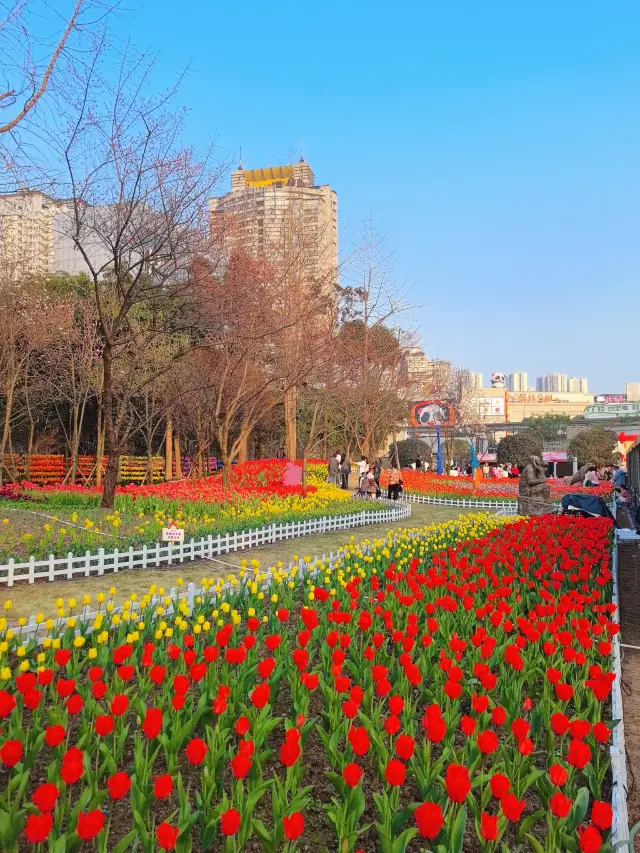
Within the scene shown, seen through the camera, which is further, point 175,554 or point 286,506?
point 286,506

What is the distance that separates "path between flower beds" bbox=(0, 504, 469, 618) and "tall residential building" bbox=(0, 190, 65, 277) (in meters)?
4.51

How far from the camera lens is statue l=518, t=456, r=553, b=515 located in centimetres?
1412

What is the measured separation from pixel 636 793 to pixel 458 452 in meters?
64.5

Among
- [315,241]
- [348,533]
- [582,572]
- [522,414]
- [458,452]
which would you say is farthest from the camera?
[522,414]

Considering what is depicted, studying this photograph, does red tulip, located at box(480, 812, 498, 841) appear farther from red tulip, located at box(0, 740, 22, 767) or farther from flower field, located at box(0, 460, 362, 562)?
flower field, located at box(0, 460, 362, 562)

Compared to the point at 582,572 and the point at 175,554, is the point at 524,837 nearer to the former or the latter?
the point at 582,572

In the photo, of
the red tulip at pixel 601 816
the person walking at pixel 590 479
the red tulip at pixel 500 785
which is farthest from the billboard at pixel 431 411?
the red tulip at pixel 601 816

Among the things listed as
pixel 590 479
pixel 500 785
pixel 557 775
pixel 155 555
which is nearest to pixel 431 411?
pixel 590 479

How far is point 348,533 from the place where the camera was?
1392cm

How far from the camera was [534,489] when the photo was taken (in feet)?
46.8

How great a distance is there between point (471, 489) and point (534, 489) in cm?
1177

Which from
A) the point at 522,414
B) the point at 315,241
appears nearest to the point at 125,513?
the point at 315,241

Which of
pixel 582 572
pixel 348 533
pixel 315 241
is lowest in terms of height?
pixel 348 533

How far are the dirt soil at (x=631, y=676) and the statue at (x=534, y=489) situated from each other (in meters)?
3.16
